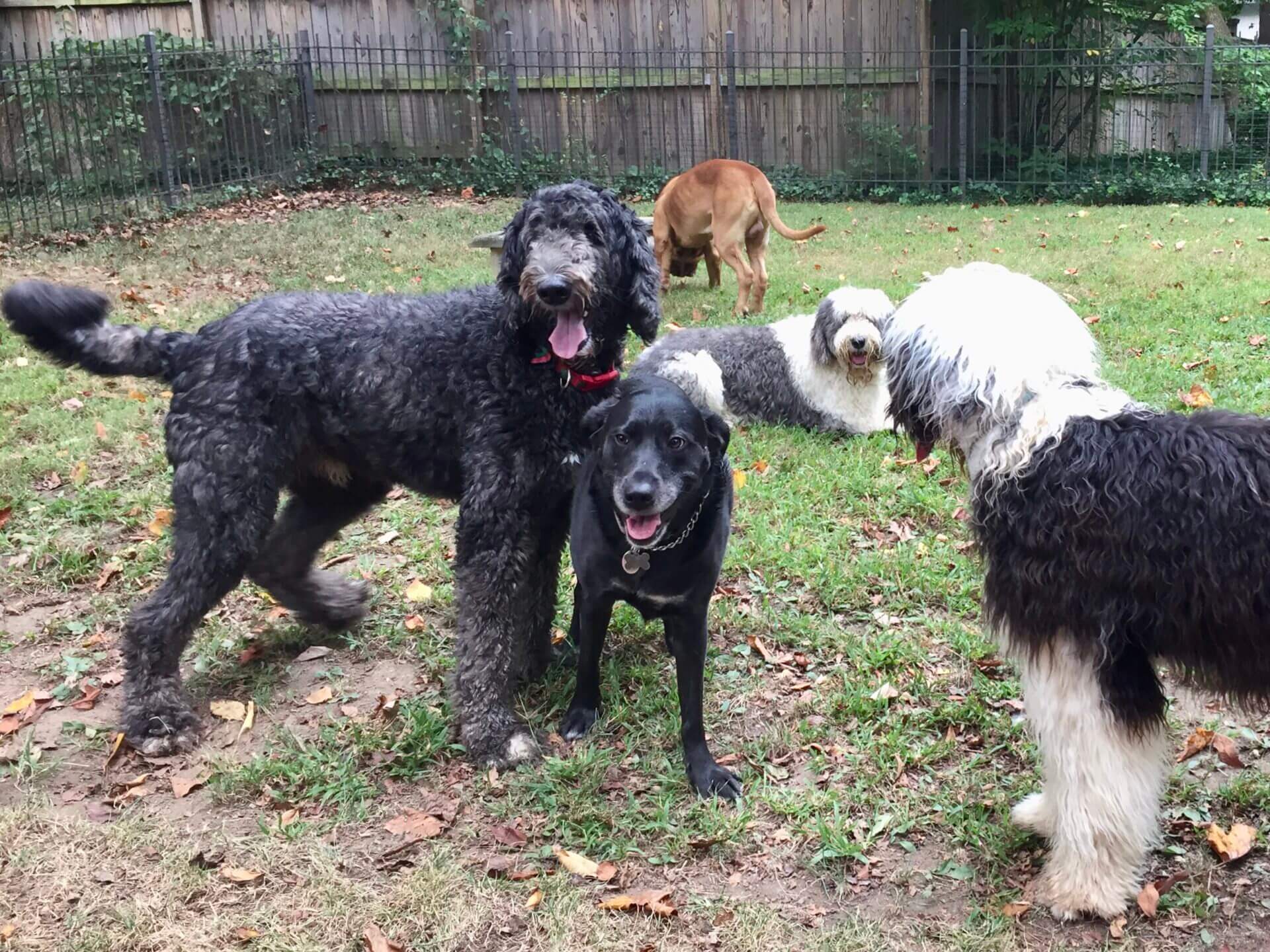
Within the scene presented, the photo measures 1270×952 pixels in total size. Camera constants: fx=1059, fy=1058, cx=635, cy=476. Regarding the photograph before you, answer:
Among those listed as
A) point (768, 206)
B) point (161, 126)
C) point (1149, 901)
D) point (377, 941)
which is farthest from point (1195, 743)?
point (161, 126)

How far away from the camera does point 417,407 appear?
12.7ft

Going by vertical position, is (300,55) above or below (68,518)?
above

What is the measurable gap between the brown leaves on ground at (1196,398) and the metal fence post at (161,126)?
11.7 metres

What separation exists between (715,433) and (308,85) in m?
14.5

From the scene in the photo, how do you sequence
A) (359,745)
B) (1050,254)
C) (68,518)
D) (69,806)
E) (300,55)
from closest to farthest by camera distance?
(69,806), (359,745), (68,518), (1050,254), (300,55)

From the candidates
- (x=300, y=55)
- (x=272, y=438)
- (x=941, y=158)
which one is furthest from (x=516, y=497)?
(x=941, y=158)

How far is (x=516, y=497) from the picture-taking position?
3801 mm

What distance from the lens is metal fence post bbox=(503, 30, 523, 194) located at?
16.6 m

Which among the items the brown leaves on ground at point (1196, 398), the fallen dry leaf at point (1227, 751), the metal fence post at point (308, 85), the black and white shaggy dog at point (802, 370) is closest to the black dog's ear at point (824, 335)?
the black and white shaggy dog at point (802, 370)

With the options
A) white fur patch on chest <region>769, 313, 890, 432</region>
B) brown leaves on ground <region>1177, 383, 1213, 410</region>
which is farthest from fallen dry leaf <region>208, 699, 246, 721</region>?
brown leaves on ground <region>1177, 383, 1213, 410</region>

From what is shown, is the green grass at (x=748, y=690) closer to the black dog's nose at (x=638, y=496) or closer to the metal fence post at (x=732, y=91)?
the black dog's nose at (x=638, y=496)

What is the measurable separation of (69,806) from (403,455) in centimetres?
165

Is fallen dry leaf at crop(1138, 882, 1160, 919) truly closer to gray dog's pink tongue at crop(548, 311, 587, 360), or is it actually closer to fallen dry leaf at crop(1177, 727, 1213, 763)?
fallen dry leaf at crop(1177, 727, 1213, 763)

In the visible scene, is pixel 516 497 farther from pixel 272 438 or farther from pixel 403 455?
pixel 272 438
